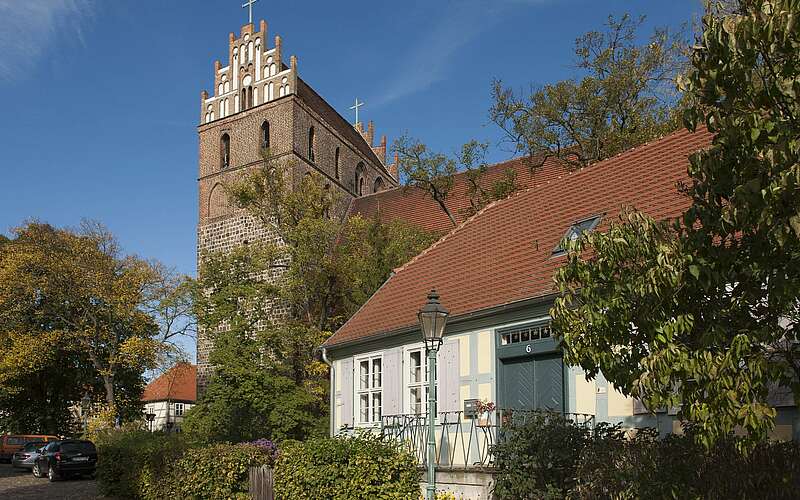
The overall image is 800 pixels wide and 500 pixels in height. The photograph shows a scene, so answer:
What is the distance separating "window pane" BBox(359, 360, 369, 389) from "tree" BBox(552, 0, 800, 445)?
1160cm

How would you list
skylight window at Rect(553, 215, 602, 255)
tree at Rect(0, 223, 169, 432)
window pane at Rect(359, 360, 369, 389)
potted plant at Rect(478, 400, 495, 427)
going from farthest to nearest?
1. tree at Rect(0, 223, 169, 432)
2. window pane at Rect(359, 360, 369, 389)
3. skylight window at Rect(553, 215, 602, 255)
4. potted plant at Rect(478, 400, 495, 427)

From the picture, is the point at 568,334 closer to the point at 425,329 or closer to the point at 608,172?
the point at 425,329

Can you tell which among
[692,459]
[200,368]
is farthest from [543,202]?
[200,368]

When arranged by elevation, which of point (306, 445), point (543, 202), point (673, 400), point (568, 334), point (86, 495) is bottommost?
point (86, 495)

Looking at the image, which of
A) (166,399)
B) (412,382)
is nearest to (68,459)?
(412,382)

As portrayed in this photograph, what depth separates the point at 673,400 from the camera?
6.01 m

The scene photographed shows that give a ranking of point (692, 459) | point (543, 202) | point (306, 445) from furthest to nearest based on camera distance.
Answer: point (543, 202) → point (306, 445) → point (692, 459)

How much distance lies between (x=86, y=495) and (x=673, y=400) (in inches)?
781

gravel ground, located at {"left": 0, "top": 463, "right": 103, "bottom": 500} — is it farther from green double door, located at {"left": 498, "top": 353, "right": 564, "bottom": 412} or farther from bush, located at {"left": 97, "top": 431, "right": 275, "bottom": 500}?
green double door, located at {"left": 498, "top": 353, "right": 564, "bottom": 412}

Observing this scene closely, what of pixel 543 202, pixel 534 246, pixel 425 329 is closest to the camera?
pixel 425 329

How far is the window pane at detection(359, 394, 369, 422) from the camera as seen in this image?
1767 centimetres

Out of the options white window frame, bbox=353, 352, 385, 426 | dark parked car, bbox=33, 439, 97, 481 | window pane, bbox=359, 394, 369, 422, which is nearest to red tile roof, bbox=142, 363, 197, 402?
dark parked car, bbox=33, 439, 97, 481

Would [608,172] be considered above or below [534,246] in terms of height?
above

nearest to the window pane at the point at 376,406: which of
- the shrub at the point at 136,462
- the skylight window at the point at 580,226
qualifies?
the shrub at the point at 136,462
